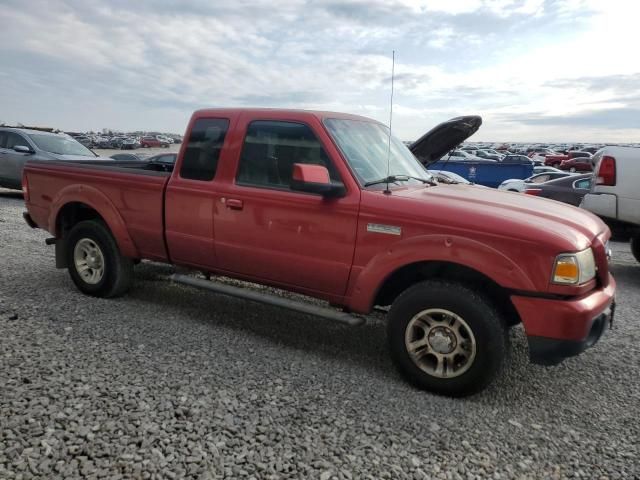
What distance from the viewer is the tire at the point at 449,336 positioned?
10.1 ft

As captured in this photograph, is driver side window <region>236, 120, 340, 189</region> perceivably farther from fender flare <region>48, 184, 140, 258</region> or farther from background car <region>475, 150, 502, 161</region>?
background car <region>475, 150, 502, 161</region>

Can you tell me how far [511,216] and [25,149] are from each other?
11.9 metres

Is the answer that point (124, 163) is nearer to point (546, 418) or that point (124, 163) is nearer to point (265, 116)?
point (265, 116)

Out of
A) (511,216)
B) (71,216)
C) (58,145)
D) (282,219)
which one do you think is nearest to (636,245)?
(511,216)

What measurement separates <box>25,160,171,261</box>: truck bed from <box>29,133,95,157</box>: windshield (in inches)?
291

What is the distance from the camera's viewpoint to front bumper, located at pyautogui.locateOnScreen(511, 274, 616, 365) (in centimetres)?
294

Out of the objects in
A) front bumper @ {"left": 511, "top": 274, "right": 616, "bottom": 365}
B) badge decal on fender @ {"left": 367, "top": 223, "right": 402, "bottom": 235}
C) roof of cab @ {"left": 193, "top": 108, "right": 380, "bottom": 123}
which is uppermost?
roof of cab @ {"left": 193, "top": 108, "right": 380, "bottom": 123}

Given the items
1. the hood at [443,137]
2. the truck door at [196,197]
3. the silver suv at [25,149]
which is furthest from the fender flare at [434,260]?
the silver suv at [25,149]

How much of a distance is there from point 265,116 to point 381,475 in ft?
9.10

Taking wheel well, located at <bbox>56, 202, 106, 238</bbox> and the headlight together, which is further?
wheel well, located at <bbox>56, 202, 106, 238</bbox>

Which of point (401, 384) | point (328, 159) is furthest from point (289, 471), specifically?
point (328, 159)

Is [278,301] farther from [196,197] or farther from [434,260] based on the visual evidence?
[434,260]

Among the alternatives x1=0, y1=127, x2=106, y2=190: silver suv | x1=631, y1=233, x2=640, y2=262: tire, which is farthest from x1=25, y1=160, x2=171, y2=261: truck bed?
Result: x1=0, y1=127, x2=106, y2=190: silver suv

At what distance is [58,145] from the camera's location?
12055 mm
